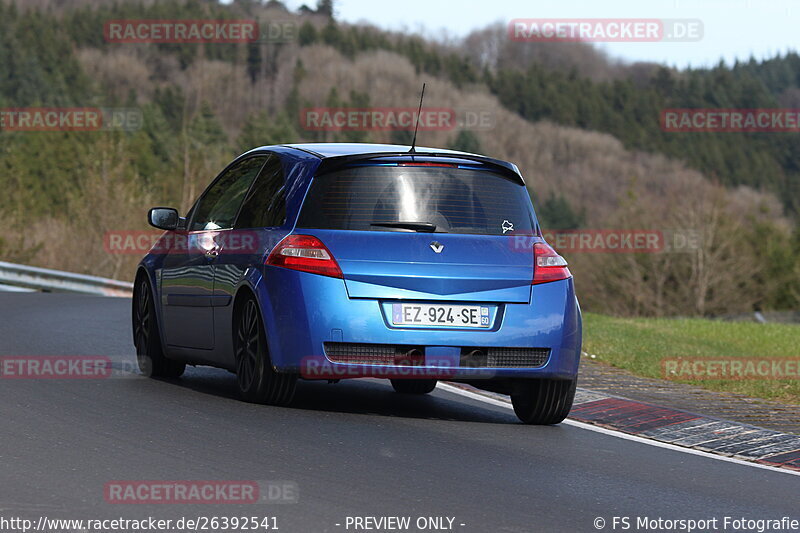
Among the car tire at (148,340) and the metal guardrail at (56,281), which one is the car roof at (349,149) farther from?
the metal guardrail at (56,281)

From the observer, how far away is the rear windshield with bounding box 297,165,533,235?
8328mm

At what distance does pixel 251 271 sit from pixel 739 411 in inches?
150

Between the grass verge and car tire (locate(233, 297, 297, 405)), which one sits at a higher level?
car tire (locate(233, 297, 297, 405))

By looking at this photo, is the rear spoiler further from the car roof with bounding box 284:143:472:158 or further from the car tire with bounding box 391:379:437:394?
the car tire with bounding box 391:379:437:394

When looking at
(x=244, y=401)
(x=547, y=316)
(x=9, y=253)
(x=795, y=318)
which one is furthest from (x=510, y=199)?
(x=795, y=318)

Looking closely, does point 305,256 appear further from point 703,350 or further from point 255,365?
point 703,350

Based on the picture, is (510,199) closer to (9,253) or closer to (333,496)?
(333,496)

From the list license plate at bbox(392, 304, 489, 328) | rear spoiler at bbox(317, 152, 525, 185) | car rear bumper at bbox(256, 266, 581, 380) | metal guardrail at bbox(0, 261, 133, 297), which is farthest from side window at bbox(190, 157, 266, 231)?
metal guardrail at bbox(0, 261, 133, 297)

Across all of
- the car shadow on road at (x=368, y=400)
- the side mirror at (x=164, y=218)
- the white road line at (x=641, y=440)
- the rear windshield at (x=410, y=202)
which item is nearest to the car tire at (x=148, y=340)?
the car shadow on road at (x=368, y=400)

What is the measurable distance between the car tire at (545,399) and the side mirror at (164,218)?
3.07 meters

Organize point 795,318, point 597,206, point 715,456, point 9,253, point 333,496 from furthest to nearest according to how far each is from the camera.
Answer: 1. point 597,206
2. point 795,318
3. point 9,253
4. point 715,456
5. point 333,496

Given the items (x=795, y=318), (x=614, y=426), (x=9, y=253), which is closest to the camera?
(x=614, y=426)

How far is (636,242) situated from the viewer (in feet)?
230

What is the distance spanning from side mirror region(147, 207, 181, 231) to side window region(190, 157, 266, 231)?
155 mm
